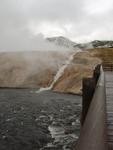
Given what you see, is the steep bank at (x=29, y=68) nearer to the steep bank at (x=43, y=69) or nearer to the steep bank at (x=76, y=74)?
the steep bank at (x=43, y=69)

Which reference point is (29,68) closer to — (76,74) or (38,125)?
(76,74)

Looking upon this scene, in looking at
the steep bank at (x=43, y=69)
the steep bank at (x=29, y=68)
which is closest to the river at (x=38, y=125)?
the steep bank at (x=43, y=69)

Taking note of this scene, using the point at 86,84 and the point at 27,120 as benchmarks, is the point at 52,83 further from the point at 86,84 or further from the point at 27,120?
the point at 86,84

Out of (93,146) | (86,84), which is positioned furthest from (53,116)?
(93,146)

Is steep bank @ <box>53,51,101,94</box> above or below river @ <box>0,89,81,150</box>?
above

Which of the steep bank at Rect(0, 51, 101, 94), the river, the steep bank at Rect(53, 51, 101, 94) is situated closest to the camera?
the river

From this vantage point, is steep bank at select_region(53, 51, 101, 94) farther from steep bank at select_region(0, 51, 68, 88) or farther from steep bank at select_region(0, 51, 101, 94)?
steep bank at select_region(0, 51, 68, 88)

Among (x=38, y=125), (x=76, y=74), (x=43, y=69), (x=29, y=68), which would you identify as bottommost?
(x=38, y=125)

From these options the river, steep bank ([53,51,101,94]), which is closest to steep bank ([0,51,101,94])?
steep bank ([53,51,101,94])

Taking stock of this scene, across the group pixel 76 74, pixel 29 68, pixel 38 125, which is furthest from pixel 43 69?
pixel 38 125

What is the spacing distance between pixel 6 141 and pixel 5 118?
607 cm

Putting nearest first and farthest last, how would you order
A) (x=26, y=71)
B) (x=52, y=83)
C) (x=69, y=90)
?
(x=69, y=90)
(x=52, y=83)
(x=26, y=71)

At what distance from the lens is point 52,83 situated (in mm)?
51312

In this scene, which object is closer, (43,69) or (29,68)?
(43,69)
